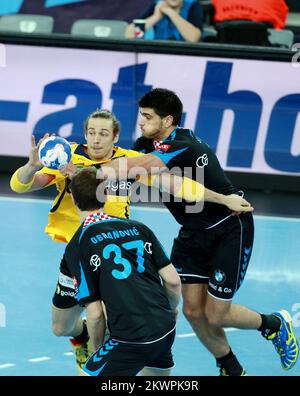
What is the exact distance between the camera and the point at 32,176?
21.6 ft

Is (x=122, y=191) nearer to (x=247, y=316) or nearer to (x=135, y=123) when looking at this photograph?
(x=247, y=316)

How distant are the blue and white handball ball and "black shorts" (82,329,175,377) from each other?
1.36m

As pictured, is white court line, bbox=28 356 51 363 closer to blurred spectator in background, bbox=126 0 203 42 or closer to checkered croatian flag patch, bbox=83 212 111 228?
checkered croatian flag patch, bbox=83 212 111 228

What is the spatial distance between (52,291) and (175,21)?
561 centimetres

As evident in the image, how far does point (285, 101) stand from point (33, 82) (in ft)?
10.5

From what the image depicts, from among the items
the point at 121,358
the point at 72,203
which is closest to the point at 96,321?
the point at 121,358

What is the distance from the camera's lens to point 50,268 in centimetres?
949

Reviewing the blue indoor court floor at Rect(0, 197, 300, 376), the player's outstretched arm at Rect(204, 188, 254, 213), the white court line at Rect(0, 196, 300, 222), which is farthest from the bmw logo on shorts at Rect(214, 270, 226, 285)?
the white court line at Rect(0, 196, 300, 222)

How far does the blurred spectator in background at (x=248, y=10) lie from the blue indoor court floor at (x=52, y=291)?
10.6ft

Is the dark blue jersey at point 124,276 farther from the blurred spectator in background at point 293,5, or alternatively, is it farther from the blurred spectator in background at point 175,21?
the blurred spectator in background at point 293,5

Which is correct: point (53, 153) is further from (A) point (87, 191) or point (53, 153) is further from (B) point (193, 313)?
(B) point (193, 313)

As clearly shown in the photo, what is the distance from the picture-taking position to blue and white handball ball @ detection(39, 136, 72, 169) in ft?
21.0
